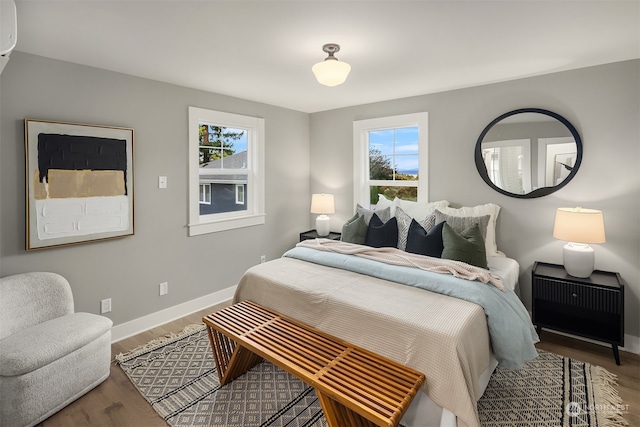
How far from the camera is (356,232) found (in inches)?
137

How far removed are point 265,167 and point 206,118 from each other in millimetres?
972

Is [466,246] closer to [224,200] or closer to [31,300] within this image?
[224,200]

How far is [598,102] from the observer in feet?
9.24

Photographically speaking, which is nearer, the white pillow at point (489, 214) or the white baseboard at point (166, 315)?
the white baseboard at point (166, 315)

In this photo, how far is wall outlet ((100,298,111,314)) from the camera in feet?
9.42

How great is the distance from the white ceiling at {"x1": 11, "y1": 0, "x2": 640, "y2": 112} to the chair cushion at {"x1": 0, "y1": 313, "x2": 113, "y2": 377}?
1915 mm

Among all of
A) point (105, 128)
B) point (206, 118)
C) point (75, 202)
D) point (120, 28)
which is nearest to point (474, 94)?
point (206, 118)

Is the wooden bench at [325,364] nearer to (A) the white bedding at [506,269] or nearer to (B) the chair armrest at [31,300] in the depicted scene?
(B) the chair armrest at [31,300]

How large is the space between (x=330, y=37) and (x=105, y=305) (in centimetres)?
286

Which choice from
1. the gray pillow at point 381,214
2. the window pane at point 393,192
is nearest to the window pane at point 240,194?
the gray pillow at point 381,214

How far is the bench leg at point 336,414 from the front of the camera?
63.9 inches

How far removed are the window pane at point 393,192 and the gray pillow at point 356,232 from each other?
2.68 ft

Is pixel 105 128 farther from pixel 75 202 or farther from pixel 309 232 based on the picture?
pixel 309 232

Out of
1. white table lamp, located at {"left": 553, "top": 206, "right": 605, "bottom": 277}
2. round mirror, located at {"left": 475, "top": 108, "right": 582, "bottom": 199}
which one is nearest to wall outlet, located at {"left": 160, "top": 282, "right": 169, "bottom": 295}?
round mirror, located at {"left": 475, "top": 108, "right": 582, "bottom": 199}
